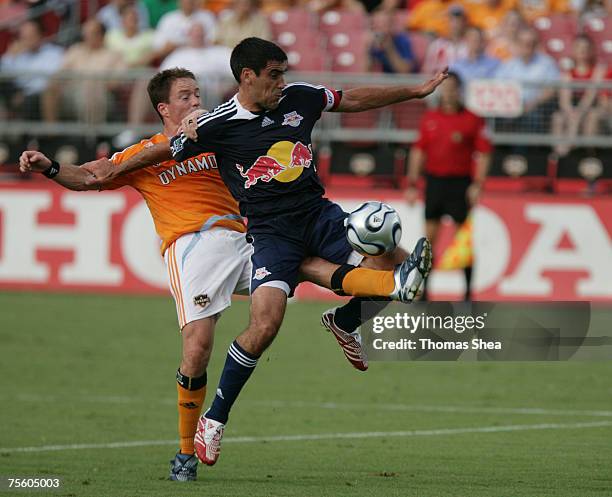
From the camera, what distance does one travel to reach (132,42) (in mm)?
20156

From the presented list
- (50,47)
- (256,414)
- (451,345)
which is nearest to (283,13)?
(50,47)

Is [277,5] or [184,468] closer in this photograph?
[184,468]

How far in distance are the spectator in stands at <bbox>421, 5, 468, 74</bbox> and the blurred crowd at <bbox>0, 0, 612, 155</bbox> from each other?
0.8 inches

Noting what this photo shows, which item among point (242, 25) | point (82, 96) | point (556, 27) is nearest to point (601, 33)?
point (556, 27)

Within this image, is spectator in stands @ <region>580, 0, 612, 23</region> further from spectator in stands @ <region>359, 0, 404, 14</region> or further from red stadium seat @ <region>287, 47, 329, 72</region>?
red stadium seat @ <region>287, 47, 329, 72</region>

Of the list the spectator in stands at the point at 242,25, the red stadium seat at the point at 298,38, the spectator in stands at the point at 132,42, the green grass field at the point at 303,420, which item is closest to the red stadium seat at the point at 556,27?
the red stadium seat at the point at 298,38

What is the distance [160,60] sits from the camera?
1992 cm

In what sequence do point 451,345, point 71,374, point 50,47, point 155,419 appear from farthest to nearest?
point 50,47
point 71,374
point 155,419
point 451,345

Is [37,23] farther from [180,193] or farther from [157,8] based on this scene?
[180,193]

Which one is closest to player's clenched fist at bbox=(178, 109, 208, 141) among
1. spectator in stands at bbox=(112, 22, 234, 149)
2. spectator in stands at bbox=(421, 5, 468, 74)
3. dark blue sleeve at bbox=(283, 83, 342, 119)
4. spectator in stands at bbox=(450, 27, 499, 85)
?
dark blue sleeve at bbox=(283, 83, 342, 119)

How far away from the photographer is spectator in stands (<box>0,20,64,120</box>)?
736 inches

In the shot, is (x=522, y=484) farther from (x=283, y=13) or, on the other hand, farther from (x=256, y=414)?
(x=283, y=13)

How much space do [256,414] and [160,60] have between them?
395 inches

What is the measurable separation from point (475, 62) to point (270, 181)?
427 inches
